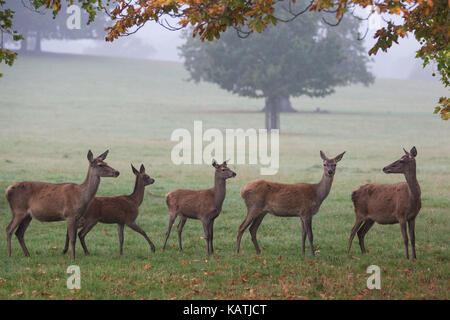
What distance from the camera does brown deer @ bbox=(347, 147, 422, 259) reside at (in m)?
11.5

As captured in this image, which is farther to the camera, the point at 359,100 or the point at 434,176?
the point at 359,100

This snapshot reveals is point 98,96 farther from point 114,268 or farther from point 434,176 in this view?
point 114,268

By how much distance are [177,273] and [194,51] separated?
5880 cm

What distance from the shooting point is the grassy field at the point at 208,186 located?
952 cm

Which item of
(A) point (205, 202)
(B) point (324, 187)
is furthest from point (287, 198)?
→ (A) point (205, 202)

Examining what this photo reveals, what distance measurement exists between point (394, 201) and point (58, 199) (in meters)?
5.73

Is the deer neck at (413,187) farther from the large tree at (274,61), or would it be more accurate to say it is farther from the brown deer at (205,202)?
the large tree at (274,61)

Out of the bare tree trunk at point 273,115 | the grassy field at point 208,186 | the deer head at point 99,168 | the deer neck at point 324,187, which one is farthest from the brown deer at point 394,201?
the bare tree trunk at point 273,115

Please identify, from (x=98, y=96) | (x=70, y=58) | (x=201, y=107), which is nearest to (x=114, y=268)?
(x=201, y=107)

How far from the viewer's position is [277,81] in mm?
50500

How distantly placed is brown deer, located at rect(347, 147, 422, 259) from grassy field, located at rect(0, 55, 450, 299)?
1.98 ft

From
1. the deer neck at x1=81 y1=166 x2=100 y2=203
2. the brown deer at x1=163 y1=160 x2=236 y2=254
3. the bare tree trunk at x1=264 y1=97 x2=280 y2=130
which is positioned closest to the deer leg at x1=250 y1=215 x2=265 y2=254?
the brown deer at x1=163 y1=160 x2=236 y2=254

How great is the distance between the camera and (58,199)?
1161 cm

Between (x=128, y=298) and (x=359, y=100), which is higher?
(x=359, y=100)
